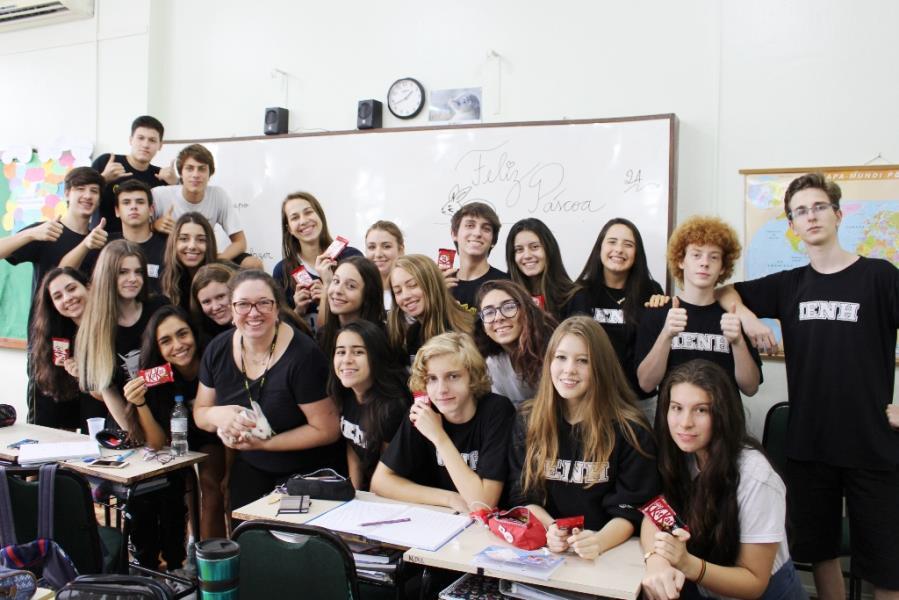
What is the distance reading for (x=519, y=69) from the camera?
4.41 m

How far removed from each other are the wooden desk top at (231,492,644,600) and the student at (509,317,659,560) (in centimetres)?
17

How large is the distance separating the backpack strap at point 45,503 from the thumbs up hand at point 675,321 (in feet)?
7.65

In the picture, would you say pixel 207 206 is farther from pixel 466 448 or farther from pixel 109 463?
pixel 466 448

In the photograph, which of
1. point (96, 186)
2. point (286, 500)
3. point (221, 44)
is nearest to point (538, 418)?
point (286, 500)

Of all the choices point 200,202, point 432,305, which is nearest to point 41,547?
point 432,305

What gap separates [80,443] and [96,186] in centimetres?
170

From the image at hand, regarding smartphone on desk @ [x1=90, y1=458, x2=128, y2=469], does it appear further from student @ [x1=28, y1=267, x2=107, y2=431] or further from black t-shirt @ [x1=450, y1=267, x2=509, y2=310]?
black t-shirt @ [x1=450, y1=267, x2=509, y2=310]

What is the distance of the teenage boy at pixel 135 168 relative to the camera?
455 centimetres

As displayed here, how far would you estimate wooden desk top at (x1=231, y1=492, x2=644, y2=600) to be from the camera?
6.43 ft

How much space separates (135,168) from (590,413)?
3.80m

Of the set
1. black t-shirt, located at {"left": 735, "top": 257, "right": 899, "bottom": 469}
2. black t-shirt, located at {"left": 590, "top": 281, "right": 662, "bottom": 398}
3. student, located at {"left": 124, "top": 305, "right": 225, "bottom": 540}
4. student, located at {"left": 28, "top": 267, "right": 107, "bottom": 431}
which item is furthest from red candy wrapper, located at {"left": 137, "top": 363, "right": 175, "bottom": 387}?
black t-shirt, located at {"left": 735, "top": 257, "right": 899, "bottom": 469}

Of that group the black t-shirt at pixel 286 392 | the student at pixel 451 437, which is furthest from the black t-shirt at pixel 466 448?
the black t-shirt at pixel 286 392

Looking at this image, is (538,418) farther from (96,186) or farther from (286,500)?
(96,186)

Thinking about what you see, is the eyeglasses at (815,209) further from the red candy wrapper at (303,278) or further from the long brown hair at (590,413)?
the red candy wrapper at (303,278)
